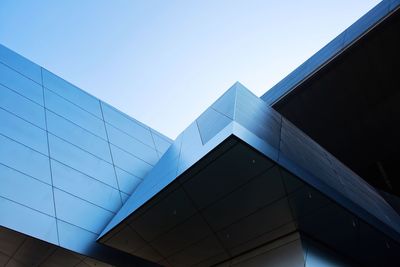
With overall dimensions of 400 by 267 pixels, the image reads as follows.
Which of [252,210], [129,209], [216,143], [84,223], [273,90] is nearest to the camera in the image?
[216,143]

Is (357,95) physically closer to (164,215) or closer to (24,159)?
(164,215)

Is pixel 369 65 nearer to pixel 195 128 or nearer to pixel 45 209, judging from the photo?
pixel 195 128

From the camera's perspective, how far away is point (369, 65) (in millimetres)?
16125

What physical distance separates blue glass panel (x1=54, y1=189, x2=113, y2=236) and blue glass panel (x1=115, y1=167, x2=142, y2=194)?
4.74 ft

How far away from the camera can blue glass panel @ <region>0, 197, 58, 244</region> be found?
8109 mm

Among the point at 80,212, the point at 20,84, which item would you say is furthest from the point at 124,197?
the point at 20,84

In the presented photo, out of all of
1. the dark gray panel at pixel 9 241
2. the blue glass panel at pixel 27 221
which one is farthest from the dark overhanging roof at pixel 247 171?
the dark gray panel at pixel 9 241

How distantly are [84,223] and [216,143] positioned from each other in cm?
553

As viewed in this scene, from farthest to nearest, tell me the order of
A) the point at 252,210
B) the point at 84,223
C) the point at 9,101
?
the point at 9,101 < the point at 84,223 < the point at 252,210

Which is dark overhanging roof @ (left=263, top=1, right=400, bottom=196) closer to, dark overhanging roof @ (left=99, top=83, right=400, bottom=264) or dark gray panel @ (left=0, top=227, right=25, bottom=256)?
dark overhanging roof @ (left=99, top=83, right=400, bottom=264)

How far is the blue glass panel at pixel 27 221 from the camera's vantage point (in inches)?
319

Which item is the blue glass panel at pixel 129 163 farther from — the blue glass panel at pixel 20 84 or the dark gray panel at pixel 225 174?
the dark gray panel at pixel 225 174

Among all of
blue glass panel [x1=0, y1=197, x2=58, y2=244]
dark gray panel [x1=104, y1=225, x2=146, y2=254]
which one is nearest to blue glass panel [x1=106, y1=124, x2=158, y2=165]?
blue glass panel [x1=0, y1=197, x2=58, y2=244]

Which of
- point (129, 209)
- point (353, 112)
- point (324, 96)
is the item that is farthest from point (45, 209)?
point (353, 112)
